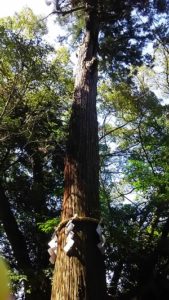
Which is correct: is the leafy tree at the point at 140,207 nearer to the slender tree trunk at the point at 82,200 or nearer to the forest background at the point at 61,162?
the forest background at the point at 61,162

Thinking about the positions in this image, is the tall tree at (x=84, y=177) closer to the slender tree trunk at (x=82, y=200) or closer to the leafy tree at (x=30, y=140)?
the slender tree trunk at (x=82, y=200)

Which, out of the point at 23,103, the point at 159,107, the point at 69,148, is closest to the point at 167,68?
the point at 159,107

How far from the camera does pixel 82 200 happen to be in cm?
462

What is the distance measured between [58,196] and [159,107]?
3501 millimetres

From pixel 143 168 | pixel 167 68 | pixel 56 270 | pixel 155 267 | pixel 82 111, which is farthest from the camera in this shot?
pixel 167 68

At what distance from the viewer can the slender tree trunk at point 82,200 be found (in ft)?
12.6

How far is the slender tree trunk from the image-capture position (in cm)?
386

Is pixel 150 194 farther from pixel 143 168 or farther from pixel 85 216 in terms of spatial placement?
pixel 85 216

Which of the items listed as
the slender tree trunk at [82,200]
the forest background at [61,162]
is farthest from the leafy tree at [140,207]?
the slender tree trunk at [82,200]

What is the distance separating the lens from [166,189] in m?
6.86

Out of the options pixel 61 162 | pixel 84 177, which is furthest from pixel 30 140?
pixel 84 177

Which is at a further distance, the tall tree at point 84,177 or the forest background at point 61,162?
the forest background at point 61,162

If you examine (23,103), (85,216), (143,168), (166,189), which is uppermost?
(23,103)

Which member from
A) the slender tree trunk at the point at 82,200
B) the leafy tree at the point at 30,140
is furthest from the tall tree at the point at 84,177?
the leafy tree at the point at 30,140
